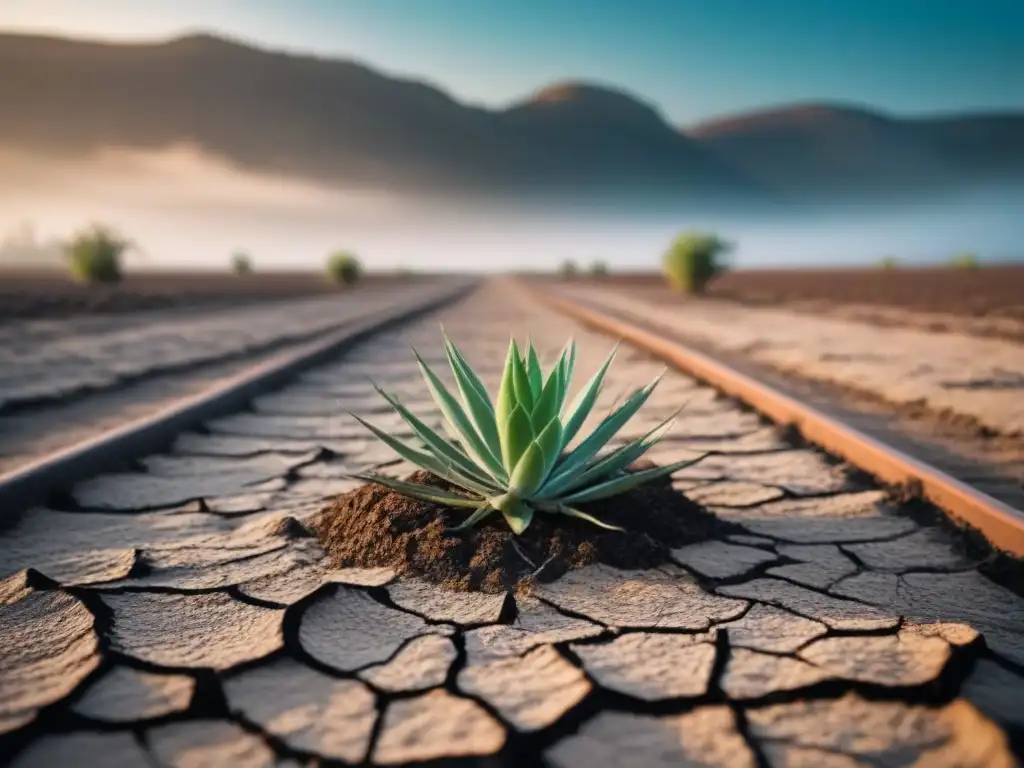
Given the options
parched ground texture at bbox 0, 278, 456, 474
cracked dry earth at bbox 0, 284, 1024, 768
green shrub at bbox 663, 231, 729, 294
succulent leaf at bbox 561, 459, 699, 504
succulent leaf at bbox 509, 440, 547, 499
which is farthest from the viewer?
green shrub at bbox 663, 231, 729, 294

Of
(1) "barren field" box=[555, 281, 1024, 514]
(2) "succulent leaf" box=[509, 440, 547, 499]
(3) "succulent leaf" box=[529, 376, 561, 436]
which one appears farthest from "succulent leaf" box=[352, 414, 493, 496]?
(1) "barren field" box=[555, 281, 1024, 514]

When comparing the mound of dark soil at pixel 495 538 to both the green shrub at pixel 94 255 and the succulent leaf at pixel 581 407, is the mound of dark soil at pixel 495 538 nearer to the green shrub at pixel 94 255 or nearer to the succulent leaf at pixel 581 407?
the succulent leaf at pixel 581 407

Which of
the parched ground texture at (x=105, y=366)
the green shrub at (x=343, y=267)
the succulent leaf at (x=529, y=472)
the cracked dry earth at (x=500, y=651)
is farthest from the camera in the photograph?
the green shrub at (x=343, y=267)

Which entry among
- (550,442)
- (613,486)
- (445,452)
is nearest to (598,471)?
(613,486)

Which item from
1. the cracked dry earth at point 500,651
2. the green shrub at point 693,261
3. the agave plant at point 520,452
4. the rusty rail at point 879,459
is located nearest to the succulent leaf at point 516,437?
the agave plant at point 520,452

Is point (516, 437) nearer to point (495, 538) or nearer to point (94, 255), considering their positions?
point (495, 538)

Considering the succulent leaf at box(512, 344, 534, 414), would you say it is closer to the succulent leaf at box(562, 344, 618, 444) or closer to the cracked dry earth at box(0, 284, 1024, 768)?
the succulent leaf at box(562, 344, 618, 444)
